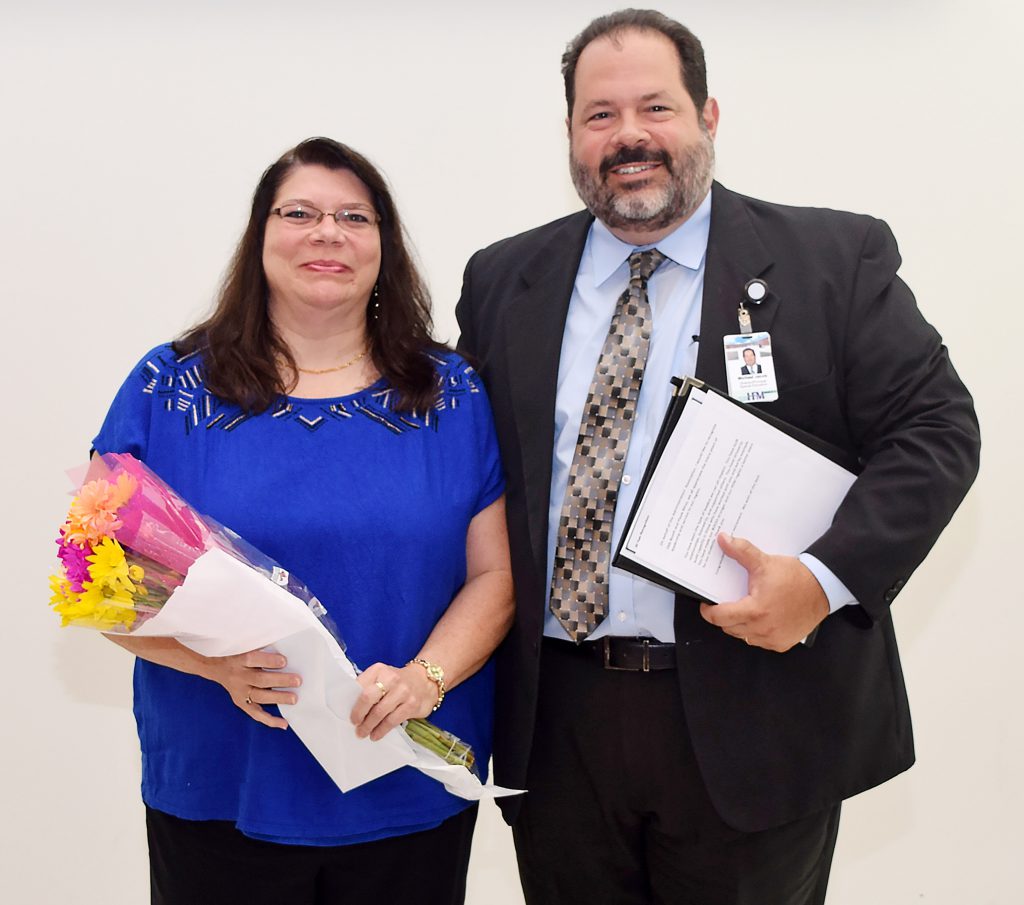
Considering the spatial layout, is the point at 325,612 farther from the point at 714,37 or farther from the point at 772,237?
the point at 714,37

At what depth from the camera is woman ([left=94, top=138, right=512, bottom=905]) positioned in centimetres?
200

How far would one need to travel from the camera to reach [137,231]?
335cm

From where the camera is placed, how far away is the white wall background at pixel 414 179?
3.29 metres

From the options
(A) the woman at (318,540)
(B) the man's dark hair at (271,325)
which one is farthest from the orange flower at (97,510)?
(B) the man's dark hair at (271,325)

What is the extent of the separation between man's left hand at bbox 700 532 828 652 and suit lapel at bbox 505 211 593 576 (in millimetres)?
398

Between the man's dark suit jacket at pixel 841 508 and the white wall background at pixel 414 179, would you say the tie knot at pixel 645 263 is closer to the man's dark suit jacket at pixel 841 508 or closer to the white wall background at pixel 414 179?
the man's dark suit jacket at pixel 841 508

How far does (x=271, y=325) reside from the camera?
2.24m

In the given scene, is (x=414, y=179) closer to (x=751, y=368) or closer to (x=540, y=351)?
(x=540, y=351)

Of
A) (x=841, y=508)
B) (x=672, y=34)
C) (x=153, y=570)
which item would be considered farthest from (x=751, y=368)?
(x=153, y=570)

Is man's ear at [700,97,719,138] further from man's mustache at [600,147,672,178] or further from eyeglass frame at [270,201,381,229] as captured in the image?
eyeglass frame at [270,201,381,229]

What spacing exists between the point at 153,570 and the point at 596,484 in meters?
0.81

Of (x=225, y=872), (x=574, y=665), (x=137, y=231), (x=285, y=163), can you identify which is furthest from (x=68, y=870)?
(x=285, y=163)

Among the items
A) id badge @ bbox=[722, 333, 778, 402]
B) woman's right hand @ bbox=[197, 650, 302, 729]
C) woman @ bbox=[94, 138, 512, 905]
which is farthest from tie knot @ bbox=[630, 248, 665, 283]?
woman's right hand @ bbox=[197, 650, 302, 729]

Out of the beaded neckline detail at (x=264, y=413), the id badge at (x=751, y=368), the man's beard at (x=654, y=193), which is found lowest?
the beaded neckline detail at (x=264, y=413)
